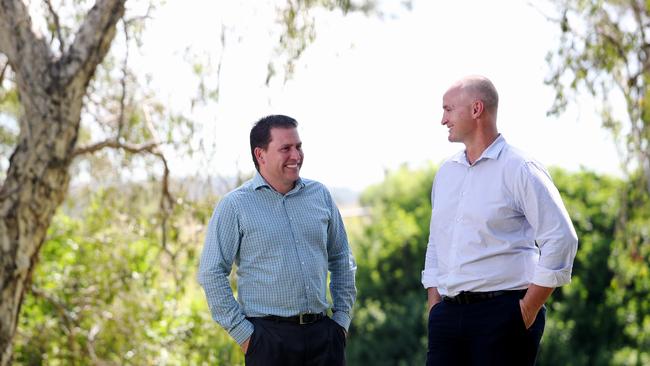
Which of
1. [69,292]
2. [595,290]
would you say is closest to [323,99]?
[69,292]

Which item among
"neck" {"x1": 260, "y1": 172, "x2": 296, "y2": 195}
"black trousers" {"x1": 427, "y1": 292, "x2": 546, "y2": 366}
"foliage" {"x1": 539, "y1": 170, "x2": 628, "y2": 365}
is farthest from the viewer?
"foliage" {"x1": 539, "y1": 170, "x2": 628, "y2": 365}

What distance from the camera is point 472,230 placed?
3.25m

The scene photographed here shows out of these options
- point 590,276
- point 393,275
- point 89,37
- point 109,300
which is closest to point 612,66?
point 89,37

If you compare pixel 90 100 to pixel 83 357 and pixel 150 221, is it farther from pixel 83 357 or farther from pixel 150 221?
pixel 83 357

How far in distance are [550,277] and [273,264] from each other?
937 millimetres

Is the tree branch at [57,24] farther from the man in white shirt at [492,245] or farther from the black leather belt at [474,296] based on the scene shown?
the black leather belt at [474,296]

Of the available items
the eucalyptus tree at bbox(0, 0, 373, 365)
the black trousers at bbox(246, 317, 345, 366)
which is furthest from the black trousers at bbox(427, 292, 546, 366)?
the eucalyptus tree at bbox(0, 0, 373, 365)

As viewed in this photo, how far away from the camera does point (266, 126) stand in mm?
3484

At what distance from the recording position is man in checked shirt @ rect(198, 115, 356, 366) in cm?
337

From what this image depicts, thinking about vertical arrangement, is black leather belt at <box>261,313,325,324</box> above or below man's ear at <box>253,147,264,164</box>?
below

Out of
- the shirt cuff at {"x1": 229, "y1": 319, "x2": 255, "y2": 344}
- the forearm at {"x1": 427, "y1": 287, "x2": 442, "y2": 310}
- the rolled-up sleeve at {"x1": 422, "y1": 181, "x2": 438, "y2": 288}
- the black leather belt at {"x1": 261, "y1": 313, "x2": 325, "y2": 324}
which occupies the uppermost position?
the rolled-up sleeve at {"x1": 422, "y1": 181, "x2": 438, "y2": 288}

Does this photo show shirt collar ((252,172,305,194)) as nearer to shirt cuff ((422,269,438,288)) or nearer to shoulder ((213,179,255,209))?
shoulder ((213,179,255,209))

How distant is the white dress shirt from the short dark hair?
1.98 ft

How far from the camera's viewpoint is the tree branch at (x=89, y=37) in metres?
5.74
